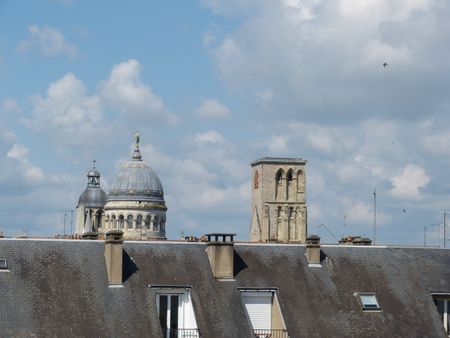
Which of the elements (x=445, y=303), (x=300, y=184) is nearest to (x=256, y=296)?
(x=445, y=303)

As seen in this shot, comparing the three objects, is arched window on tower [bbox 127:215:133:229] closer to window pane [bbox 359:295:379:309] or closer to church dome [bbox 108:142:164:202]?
church dome [bbox 108:142:164:202]

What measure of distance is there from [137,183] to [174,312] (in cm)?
13833

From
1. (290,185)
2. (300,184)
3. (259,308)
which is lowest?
(259,308)

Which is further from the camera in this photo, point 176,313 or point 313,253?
point 313,253

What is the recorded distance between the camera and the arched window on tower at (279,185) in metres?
178

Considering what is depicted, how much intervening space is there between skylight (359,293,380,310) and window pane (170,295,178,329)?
8334 millimetres

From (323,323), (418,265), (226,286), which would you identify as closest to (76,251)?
(226,286)

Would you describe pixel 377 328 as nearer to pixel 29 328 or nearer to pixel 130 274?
pixel 130 274

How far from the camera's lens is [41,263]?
58.9m

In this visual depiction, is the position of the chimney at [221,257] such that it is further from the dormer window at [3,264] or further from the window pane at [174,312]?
the dormer window at [3,264]

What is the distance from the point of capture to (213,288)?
197 ft

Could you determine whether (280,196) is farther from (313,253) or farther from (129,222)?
(313,253)

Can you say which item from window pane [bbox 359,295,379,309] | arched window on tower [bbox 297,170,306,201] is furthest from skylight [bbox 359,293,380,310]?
arched window on tower [bbox 297,170,306,201]

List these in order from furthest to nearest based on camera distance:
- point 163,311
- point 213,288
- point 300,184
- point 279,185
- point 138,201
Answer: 1. point 138,201
2. point 300,184
3. point 279,185
4. point 213,288
5. point 163,311
